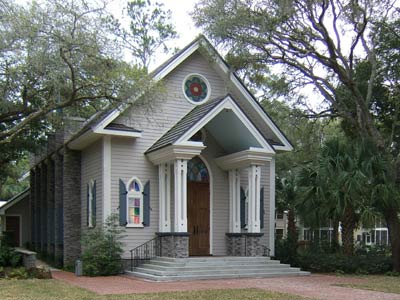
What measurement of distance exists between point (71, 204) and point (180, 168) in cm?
540

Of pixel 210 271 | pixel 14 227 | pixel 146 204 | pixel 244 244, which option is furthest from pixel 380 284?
pixel 14 227

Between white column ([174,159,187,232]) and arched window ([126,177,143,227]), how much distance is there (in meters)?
1.68

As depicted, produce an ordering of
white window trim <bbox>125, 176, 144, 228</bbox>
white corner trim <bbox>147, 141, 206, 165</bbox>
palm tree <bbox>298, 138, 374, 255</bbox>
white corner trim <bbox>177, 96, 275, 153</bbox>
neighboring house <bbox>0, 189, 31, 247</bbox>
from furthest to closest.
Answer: neighboring house <bbox>0, 189, 31, 247</bbox>, palm tree <bbox>298, 138, 374, 255</bbox>, white window trim <bbox>125, 176, 144, 228</bbox>, white corner trim <bbox>177, 96, 275, 153</bbox>, white corner trim <bbox>147, 141, 206, 165</bbox>

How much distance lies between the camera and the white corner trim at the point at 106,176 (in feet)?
62.7

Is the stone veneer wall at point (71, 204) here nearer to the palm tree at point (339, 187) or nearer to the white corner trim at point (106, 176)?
the white corner trim at point (106, 176)

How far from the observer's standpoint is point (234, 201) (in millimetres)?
21297

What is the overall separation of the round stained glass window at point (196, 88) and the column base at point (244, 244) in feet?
16.9

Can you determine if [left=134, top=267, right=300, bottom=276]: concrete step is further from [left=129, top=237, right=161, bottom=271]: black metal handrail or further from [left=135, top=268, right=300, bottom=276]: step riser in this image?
[left=129, top=237, right=161, bottom=271]: black metal handrail

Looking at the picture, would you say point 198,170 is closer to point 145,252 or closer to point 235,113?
point 235,113

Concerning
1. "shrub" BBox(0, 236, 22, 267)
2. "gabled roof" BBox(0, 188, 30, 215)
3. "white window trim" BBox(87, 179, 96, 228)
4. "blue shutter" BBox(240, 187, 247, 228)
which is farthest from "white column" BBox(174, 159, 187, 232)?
"gabled roof" BBox(0, 188, 30, 215)

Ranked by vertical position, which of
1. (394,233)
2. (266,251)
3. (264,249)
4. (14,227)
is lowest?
(14,227)

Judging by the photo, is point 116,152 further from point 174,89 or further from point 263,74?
point 263,74

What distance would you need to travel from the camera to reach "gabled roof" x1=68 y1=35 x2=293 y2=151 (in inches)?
738

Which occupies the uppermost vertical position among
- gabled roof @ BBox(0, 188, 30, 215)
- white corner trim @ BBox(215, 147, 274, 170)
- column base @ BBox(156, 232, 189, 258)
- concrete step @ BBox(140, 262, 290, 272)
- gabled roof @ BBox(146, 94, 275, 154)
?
gabled roof @ BBox(146, 94, 275, 154)
